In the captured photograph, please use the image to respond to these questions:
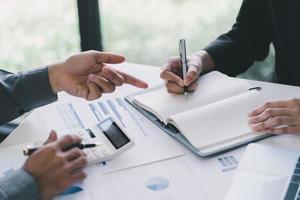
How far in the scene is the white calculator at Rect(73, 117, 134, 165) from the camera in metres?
1.04

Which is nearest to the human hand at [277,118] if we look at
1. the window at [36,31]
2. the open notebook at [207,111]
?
the open notebook at [207,111]

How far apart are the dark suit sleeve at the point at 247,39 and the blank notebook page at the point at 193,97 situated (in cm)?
30

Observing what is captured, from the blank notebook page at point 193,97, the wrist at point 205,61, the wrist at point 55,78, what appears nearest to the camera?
the blank notebook page at point 193,97

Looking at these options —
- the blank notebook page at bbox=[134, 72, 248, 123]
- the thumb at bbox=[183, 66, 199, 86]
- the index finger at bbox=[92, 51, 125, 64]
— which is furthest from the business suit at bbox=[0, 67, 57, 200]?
the thumb at bbox=[183, 66, 199, 86]

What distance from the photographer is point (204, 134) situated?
1.09 meters

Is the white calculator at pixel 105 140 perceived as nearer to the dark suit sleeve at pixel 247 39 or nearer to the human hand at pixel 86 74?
the human hand at pixel 86 74

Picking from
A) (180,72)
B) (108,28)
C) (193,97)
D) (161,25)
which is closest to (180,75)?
(180,72)

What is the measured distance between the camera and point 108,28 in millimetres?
2523

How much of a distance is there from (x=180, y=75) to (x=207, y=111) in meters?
0.23

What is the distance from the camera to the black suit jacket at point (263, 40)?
1.57 m

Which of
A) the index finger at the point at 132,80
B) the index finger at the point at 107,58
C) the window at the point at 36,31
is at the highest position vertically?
the index finger at the point at 107,58

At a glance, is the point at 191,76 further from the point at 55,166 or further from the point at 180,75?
the point at 55,166

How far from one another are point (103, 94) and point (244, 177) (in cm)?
55

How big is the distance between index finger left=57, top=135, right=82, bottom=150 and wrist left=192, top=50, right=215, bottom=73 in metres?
0.56
